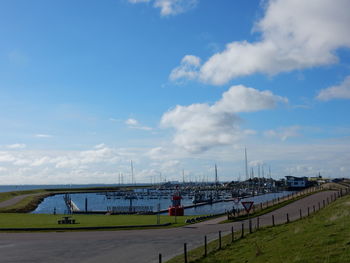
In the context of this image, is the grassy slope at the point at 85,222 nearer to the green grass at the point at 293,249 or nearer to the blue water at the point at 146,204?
the green grass at the point at 293,249

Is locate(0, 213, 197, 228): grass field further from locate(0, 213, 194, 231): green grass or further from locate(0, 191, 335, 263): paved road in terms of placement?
locate(0, 191, 335, 263): paved road

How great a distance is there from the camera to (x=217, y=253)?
19906 mm

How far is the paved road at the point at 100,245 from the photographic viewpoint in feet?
65.8

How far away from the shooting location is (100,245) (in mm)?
23750

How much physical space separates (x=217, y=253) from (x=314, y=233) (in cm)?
507

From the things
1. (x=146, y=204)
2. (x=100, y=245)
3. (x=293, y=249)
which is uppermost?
(x=293, y=249)

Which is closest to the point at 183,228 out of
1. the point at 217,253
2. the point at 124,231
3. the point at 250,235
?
the point at 124,231

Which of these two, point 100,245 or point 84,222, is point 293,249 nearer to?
point 100,245

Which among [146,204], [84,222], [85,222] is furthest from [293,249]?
→ [146,204]

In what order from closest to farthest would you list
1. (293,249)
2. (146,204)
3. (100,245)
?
(293,249)
(100,245)
(146,204)

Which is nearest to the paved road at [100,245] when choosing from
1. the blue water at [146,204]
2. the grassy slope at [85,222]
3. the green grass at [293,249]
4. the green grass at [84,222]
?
the green grass at [293,249]

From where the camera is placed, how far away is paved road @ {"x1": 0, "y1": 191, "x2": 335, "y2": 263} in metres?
20.0

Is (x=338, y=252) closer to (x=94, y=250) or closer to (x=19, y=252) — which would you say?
(x=94, y=250)

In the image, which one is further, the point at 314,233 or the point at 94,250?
the point at 94,250
